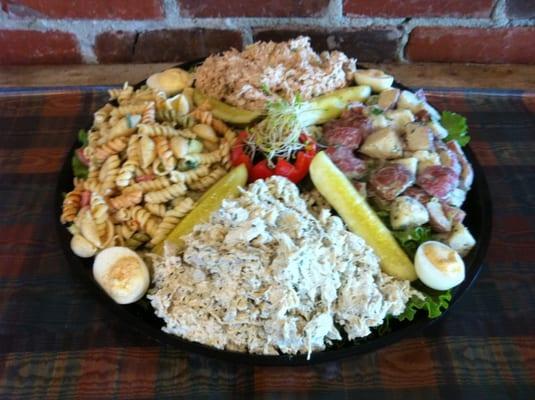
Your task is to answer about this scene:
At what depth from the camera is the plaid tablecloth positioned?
3.19 ft

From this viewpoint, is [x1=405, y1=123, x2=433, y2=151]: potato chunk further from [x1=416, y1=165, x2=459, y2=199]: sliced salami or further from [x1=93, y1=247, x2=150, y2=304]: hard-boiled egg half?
[x1=93, y1=247, x2=150, y2=304]: hard-boiled egg half

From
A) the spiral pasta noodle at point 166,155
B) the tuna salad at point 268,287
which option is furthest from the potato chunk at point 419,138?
the spiral pasta noodle at point 166,155

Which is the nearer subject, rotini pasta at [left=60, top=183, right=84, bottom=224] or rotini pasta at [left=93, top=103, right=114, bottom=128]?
rotini pasta at [left=60, top=183, right=84, bottom=224]

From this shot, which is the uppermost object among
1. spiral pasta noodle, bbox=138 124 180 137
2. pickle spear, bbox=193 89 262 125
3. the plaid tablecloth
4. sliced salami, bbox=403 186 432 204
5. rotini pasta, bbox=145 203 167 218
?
pickle spear, bbox=193 89 262 125

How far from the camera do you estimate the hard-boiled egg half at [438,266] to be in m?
0.98

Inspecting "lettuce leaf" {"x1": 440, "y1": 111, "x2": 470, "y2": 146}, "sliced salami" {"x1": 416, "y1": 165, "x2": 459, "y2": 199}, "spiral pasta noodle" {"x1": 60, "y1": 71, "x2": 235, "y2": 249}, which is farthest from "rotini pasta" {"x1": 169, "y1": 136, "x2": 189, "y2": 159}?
"lettuce leaf" {"x1": 440, "y1": 111, "x2": 470, "y2": 146}

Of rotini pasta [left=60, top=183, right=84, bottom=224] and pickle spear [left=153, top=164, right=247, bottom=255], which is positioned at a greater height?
pickle spear [left=153, top=164, right=247, bottom=255]

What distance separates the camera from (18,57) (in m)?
1.71

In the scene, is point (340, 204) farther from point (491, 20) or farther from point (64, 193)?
point (491, 20)

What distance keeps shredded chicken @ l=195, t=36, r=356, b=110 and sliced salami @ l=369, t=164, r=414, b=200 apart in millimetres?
308

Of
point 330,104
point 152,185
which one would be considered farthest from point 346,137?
point 152,185

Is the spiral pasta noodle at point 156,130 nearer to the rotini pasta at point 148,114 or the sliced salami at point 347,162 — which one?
the rotini pasta at point 148,114

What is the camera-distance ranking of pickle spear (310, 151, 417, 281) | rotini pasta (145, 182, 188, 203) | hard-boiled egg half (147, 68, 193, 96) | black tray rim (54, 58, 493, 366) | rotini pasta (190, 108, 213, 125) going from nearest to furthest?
1. black tray rim (54, 58, 493, 366)
2. pickle spear (310, 151, 417, 281)
3. rotini pasta (145, 182, 188, 203)
4. rotini pasta (190, 108, 213, 125)
5. hard-boiled egg half (147, 68, 193, 96)

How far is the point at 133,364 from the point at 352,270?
471 millimetres
